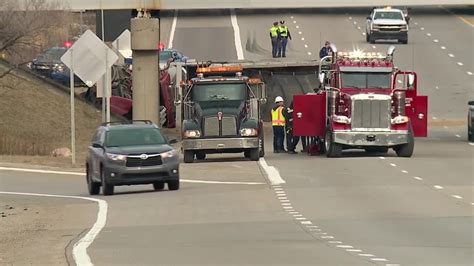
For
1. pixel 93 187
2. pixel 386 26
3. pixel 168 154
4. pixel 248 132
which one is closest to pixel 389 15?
pixel 386 26

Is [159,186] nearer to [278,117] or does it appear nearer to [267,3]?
[278,117]

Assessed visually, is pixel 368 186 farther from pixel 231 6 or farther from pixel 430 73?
pixel 231 6

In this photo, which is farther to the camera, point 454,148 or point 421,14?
point 421,14

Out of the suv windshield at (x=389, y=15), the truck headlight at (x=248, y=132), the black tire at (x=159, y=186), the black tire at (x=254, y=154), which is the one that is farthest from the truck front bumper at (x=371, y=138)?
the suv windshield at (x=389, y=15)

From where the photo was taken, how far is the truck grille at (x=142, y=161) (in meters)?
26.7

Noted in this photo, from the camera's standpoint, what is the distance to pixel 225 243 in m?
17.7

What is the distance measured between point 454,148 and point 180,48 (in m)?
28.5

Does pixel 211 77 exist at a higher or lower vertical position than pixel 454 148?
higher

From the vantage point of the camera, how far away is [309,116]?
1495 inches

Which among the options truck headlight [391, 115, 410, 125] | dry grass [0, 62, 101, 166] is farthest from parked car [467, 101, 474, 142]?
dry grass [0, 62, 101, 166]

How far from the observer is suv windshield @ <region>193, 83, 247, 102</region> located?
36156mm

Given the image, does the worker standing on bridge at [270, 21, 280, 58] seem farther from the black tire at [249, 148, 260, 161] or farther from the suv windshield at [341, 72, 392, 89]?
the black tire at [249, 148, 260, 161]

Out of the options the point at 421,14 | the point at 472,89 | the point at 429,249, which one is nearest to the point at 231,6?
the point at 421,14

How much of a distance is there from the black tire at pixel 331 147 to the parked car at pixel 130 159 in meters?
9.47
